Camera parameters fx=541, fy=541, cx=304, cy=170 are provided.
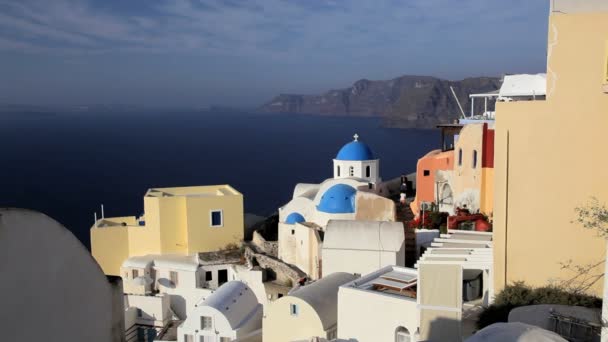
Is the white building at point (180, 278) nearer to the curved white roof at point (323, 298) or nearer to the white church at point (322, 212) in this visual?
the white church at point (322, 212)

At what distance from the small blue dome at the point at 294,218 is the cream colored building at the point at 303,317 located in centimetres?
592

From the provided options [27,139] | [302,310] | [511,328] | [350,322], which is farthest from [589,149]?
[27,139]

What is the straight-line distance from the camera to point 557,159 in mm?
8781

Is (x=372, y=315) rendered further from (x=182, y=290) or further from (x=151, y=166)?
(x=151, y=166)

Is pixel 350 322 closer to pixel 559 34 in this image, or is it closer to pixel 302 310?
pixel 302 310

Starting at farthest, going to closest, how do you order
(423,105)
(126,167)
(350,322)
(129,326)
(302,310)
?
(423,105) < (126,167) < (129,326) < (302,310) < (350,322)

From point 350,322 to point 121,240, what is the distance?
12242mm

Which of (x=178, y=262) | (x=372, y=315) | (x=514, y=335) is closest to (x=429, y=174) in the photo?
(x=372, y=315)

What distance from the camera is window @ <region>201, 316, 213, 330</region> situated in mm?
14644

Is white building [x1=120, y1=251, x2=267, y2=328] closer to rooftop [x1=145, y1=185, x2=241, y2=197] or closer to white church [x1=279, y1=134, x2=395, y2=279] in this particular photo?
white church [x1=279, y1=134, x2=395, y2=279]

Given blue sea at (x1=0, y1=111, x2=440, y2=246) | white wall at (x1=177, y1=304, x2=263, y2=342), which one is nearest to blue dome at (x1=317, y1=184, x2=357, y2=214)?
white wall at (x1=177, y1=304, x2=263, y2=342)

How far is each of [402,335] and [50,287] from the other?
8.88 meters

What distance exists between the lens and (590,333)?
6801 millimetres

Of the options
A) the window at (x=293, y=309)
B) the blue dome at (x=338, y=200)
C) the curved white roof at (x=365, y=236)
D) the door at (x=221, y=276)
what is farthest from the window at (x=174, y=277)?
the window at (x=293, y=309)
